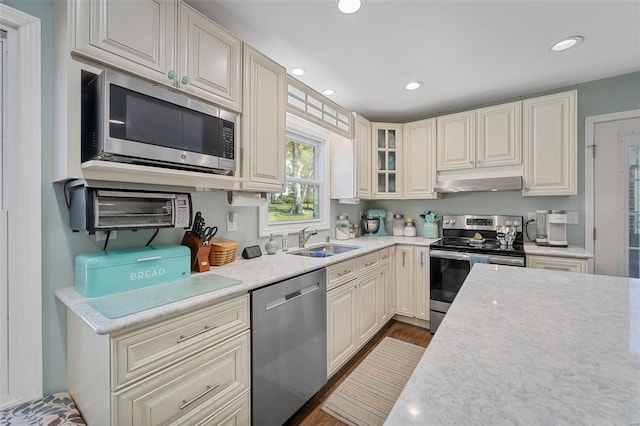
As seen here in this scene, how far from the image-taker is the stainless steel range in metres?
2.59

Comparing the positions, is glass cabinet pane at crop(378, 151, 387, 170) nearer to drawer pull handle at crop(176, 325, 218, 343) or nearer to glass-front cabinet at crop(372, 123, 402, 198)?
glass-front cabinet at crop(372, 123, 402, 198)

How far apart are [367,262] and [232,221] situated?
4.08 ft

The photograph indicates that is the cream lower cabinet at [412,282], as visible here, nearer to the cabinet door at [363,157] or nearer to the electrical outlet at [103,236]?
the cabinet door at [363,157]

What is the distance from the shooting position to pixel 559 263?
7.79 feet

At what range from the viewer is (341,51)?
2111mm

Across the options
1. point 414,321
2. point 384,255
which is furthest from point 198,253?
point 414,321

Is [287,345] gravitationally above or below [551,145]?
below

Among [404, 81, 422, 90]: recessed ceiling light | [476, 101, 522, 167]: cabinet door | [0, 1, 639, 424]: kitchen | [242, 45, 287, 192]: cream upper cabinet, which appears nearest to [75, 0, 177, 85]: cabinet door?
[0, 1, 639, 424]: kitchen

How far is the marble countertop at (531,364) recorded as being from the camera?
49 cm

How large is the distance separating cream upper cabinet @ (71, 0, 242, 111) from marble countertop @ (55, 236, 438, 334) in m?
0.99

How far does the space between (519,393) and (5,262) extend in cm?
190

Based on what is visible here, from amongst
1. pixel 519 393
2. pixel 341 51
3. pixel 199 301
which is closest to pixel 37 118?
pixel 199 301

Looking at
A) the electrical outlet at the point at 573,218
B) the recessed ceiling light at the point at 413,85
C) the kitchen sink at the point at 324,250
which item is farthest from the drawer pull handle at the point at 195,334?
the electrical outlet at the point at 573,218

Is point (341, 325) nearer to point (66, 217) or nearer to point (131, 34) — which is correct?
point (66, 217)
